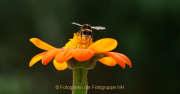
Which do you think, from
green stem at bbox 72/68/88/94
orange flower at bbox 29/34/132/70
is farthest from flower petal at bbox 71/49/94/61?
green stem at bbox 72/68/88/94

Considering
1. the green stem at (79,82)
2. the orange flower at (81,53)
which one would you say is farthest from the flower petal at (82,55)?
the green stem at (79,82)

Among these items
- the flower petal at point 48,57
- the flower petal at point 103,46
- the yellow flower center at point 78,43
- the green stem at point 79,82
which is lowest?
the green stem at point 79,82

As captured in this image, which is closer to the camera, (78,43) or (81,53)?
(81,53)

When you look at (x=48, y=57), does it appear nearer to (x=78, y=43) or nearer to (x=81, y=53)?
(x=81, y=53)

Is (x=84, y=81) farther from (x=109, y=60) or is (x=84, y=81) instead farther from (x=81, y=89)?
(x=109, y=60)

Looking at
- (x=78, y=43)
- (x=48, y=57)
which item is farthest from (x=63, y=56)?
(x=78, y=43)

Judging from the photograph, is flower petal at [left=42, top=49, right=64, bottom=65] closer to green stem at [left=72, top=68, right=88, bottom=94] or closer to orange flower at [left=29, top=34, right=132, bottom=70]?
orange flower at [left=29, top=34, right=132, bottom=70]

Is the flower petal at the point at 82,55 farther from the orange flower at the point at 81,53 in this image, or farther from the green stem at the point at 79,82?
the green stem at the point at 79,82

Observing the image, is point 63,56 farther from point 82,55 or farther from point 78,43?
point 78,43

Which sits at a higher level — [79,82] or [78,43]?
[78,43]

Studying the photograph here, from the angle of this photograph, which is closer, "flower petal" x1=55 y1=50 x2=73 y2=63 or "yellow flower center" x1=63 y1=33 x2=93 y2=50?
"flower petal" x1=55 y1=50 x2=73 y2=63
